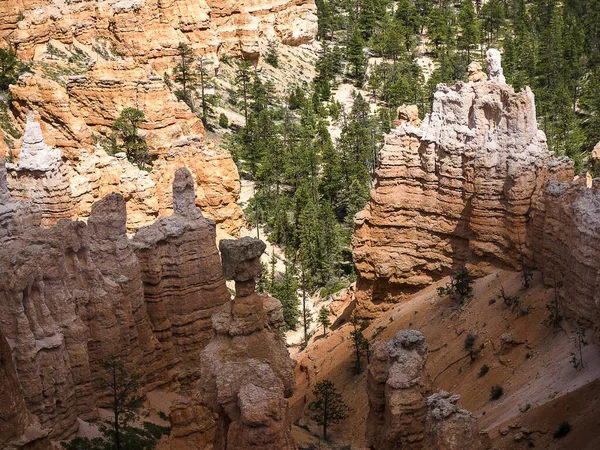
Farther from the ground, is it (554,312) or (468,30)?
(554,312)

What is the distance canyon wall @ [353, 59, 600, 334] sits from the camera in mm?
43781

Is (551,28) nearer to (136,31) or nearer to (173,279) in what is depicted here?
(136,31)

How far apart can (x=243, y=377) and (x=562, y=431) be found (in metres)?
12.0

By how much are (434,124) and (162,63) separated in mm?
51852

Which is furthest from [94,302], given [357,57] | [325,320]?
[357,57]

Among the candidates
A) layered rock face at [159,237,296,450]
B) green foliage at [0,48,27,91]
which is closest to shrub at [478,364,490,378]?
layered rock face at [159,237,296,450]

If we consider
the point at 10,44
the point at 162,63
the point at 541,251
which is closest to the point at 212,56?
the point at 162,63

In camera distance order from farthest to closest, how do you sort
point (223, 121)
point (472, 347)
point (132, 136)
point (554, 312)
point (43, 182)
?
point (223, 121) < point (132, 136) < point (43, 182) < point (472, 347) < point (554, 312)

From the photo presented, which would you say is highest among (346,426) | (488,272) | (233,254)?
(233,254)

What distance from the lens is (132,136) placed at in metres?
77.5

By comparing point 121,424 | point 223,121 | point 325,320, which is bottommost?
point 223,121

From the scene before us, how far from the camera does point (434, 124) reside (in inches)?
2047

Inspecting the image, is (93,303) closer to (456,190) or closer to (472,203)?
(472,203)

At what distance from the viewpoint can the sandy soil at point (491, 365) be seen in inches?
1391
